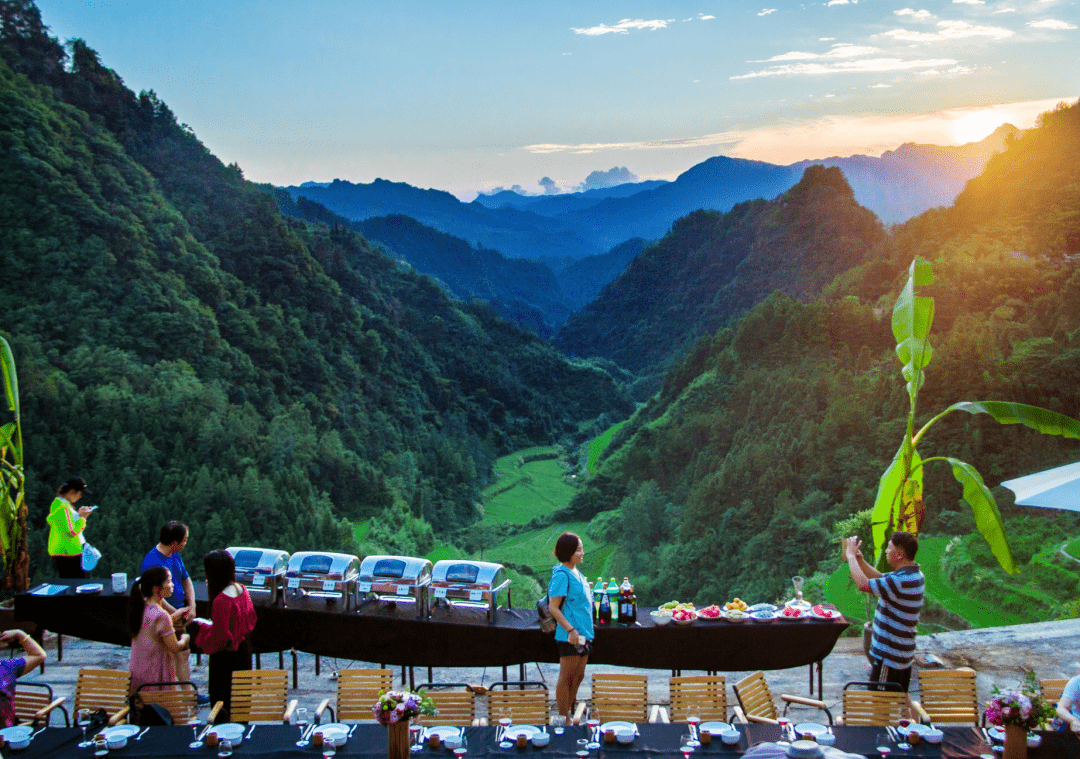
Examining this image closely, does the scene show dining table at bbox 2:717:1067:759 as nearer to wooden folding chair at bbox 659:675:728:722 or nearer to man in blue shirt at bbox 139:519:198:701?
wooden folding chair at bbox 659:675:728:722

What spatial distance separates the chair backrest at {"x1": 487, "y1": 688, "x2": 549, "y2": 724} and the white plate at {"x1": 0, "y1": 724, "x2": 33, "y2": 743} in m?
2.82

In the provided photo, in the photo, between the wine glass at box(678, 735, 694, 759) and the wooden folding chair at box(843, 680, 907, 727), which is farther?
the wooden folding chair at box(843, 680, 907, 727)

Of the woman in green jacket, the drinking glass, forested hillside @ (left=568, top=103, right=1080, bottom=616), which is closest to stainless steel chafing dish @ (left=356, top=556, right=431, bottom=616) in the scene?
the woman in green jacket

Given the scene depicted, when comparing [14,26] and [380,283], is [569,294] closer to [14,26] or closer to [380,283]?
[380,283]

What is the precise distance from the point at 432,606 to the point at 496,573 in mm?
645

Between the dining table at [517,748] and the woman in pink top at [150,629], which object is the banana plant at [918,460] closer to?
the dining table at [517,748]

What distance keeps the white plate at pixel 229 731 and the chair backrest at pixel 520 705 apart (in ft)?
5.26

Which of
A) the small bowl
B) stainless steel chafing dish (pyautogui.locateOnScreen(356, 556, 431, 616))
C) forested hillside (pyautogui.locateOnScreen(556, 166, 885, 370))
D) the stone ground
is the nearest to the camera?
the small bowl

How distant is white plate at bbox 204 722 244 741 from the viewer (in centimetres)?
494

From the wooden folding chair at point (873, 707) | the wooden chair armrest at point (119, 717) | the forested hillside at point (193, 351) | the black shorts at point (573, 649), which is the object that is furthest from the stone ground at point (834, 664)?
the forested hillside at point (193, 351)

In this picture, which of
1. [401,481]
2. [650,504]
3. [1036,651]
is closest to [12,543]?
[1036,651]

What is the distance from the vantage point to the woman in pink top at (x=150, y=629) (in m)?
5.70

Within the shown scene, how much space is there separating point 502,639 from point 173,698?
2.56m

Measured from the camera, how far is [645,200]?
171500mm
